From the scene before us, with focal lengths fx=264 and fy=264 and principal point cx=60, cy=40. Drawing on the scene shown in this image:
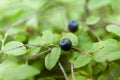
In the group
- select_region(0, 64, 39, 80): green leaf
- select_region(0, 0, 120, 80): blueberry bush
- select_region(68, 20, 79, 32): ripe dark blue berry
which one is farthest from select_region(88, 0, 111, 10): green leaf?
select_region(0, 64, 39, 80): green leaf

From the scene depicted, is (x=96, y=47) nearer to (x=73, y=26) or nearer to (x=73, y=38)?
(x=73, y=38)

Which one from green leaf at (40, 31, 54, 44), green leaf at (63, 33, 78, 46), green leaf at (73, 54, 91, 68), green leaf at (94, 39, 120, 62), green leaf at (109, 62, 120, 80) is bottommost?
green leaf at (109, 62, 120, 80)

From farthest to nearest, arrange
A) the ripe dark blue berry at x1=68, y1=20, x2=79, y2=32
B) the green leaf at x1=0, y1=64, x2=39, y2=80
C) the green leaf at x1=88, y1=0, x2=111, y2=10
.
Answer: the green leaf at x1=88, y1=0, x2=111, y2=10 < the ripe dark blue berry at x1=68, y1=20, x2=79, y2=32 < the green leaf at x1=0, y1=64, x2=39, y2=80

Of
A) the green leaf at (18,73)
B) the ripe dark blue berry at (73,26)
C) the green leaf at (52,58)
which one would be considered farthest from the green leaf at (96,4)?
the green leaf at (18,73)

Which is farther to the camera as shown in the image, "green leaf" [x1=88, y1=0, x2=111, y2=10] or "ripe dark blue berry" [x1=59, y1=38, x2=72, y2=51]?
"green leaf" [x1=88, y1=0, x2=111, y2=10]

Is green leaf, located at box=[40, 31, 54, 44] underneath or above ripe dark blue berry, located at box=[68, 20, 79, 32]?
above

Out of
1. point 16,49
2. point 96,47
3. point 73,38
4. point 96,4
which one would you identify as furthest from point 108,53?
point 96,4

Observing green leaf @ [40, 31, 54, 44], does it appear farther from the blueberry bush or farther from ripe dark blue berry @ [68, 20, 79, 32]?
ripe dark blue berry @ [68, 20, 79, 32]

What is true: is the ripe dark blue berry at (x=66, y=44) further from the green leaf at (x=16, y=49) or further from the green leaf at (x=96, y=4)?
the green leaf at (x=96, y=4)
